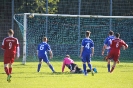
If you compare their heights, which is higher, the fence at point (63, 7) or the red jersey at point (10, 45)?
the fence at point (63, 7)

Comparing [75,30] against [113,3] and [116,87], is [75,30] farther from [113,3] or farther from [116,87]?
[116,87]

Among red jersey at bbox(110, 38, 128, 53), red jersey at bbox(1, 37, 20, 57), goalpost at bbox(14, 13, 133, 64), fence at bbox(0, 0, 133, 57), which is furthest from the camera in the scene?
fence at bbox(0, 0, 133, 57)

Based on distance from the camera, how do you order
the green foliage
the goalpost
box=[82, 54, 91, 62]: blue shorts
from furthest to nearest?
the green foliage → the goalpost → box=[82, 54, 91, 62]: blue shorts

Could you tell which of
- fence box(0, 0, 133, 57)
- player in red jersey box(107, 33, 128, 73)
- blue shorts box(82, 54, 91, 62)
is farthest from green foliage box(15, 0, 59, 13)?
blue shorts box(82, 54, 91, 62)

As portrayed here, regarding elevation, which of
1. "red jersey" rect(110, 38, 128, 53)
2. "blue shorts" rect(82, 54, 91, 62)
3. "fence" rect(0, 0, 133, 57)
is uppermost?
"fence" rect(0, 0, 133, 57)

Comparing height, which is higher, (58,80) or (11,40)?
(11,40)

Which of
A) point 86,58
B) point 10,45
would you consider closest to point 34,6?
point 86,58

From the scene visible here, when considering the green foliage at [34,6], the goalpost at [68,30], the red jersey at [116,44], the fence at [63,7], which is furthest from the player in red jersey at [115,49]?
the green foliage at [34,6]

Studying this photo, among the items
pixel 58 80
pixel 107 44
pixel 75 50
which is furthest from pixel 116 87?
A: pixel 75 50

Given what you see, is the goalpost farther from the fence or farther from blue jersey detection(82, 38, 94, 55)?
blue jersey detection(82, 38, 94, 55)

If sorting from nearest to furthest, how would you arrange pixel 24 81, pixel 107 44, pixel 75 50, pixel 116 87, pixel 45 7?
pixel 116 87
pixel 24 81
pixel 107 44
pixel 75 50
pixel 45 7

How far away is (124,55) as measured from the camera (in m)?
36.0

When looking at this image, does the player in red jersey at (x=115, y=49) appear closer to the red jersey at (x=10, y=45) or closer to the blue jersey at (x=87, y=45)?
the blue jersey at (x=87, y=45)

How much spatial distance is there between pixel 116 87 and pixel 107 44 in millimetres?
8423
